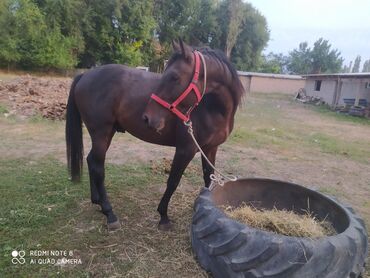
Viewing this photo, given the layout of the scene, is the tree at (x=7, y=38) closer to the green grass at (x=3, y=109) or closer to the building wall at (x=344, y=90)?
the green grass at (x=3, y=109)

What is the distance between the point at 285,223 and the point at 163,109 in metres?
1.41

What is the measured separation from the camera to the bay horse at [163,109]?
2547 millimetres

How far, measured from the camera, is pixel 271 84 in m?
31.5

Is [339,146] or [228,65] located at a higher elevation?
[228,65]

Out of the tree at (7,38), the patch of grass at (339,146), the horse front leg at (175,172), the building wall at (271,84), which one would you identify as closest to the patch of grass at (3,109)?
the horse front leg at (175,172)

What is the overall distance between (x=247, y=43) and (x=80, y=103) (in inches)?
1457

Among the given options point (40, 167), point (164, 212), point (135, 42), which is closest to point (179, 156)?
point (164, 212)

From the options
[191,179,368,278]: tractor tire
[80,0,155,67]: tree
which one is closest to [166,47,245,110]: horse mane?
[191,179,368,278]: tractor tire

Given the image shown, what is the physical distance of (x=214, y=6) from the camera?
121 feet

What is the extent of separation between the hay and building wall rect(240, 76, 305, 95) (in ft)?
94.6

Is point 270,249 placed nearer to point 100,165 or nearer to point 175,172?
point 175,172

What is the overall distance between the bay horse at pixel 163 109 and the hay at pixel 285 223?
2.42 feet

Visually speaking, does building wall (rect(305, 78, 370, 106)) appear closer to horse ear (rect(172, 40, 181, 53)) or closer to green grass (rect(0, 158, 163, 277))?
green grass (rect(0, 158, 163, 277))

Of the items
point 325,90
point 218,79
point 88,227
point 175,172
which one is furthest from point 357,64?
point 88,227
